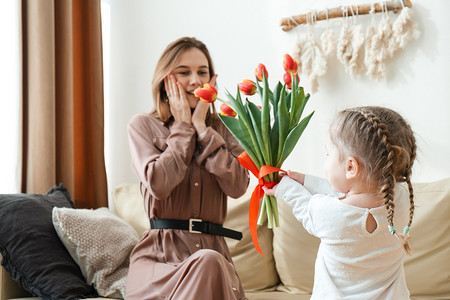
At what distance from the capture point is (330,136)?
1.32 metres

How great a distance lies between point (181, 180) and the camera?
75.1 inches

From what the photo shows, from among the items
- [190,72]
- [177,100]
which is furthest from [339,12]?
[177,100]

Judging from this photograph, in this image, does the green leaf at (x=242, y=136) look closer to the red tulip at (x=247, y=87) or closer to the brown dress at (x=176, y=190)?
the red tulip at (x=247, y=87)

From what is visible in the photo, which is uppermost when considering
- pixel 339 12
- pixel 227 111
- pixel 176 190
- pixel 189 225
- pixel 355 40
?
pixel 339 12

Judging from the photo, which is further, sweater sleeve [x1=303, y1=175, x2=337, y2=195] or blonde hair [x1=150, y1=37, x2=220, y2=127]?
blonde hair [x1=150, y1=37, x2=220, y2=127]

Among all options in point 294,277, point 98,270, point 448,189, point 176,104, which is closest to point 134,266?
point 98,270

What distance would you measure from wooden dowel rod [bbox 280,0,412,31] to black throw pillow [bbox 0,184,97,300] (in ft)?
5.01

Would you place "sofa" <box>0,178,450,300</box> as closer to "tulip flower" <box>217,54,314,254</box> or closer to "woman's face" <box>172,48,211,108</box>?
"woman's face" <box>172,48,211,108</box>

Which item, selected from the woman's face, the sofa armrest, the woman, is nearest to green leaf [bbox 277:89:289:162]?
the woman

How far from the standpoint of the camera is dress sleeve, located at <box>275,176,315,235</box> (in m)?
1.31

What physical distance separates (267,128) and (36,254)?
110cm

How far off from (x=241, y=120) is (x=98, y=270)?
975 millimetres

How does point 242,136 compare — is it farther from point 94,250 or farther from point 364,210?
point 94,250

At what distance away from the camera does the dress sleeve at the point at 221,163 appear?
1958 millimetres
